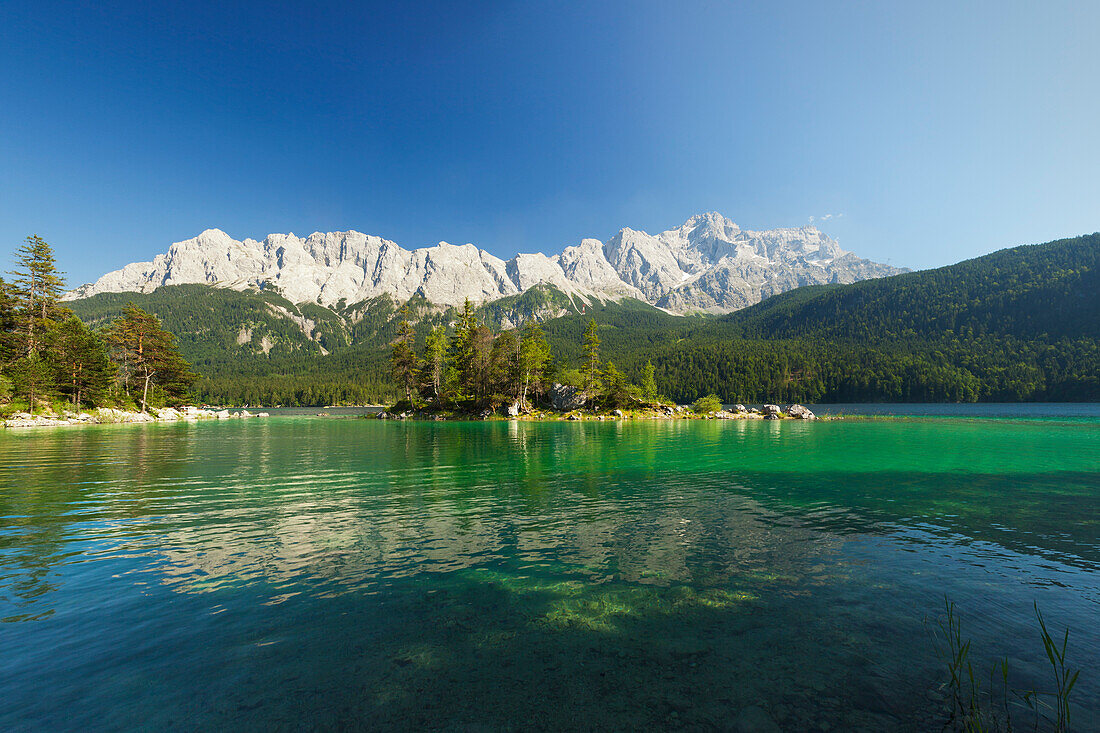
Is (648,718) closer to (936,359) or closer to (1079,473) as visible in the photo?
(1079,473)

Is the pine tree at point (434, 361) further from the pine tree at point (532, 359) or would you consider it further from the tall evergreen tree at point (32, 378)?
the tall evergreen tree at point (32, 378)

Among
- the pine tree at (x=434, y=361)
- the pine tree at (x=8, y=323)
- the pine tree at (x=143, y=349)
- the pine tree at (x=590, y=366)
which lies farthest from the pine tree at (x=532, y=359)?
the pine tree at (x=8, y=323)

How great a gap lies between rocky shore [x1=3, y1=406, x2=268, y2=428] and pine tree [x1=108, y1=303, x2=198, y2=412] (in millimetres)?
3093

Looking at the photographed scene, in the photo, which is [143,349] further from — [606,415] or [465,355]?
[606,415]

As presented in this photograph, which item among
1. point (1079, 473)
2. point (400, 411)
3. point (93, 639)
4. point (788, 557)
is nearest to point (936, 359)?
point (1079, 473)

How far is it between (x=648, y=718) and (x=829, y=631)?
4.78 meters

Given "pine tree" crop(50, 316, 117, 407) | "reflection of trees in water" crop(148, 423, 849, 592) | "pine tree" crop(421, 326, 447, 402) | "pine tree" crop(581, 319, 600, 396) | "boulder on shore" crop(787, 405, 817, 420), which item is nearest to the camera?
"reflection of trees in water" crop(148, 423, 849, 592)

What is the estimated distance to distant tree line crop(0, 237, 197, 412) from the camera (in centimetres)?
6253

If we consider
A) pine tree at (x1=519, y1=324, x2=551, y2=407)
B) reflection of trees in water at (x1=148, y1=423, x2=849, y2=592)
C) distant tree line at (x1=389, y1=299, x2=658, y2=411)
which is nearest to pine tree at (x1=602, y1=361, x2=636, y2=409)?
distant tree line at (x1=389, y1=299, x2=658, y2=411)

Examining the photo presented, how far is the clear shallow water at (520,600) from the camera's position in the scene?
20.5 feet

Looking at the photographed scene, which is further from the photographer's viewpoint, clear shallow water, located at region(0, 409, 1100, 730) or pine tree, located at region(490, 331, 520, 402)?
pine tree, located at region(490, 331, 520, 402)

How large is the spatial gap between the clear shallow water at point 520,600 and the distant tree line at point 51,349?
61576 millimetres

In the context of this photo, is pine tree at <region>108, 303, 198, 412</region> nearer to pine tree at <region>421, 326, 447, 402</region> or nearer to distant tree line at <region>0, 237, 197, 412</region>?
distant tree line at <region>0, 237, 197, 412</region>

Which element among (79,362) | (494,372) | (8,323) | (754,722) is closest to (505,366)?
(494,372)
